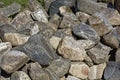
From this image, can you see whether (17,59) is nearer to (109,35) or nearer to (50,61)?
(50,61)

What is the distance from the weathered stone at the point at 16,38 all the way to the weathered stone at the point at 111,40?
1614 mm

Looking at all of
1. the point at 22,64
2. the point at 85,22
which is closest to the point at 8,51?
the point at 22,64

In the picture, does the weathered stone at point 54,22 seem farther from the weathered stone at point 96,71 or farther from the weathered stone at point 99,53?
the weathered stone at point 96,71

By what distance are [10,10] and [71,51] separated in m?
2.30

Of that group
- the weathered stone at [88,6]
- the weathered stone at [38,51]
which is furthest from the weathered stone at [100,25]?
the weathered stone at [38,51]

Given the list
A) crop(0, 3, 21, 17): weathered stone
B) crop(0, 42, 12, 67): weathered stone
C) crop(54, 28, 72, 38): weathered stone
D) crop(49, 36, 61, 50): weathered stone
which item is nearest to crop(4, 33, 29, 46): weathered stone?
crop(0, 42, 12, 67): weathered stone

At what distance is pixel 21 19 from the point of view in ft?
Answer: 28.4

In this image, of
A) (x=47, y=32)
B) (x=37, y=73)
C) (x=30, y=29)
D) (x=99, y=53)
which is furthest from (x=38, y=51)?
(x=99, y=53)

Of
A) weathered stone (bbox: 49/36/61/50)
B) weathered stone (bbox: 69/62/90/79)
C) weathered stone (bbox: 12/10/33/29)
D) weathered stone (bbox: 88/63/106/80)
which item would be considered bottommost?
weathered stone (bbox: 88/63/106/80)

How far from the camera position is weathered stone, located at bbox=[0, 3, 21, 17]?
8984mm

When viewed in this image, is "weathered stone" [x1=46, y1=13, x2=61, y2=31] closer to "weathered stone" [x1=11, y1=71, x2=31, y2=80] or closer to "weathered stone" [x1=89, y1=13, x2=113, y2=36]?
"weathered stone" [x1=89, y1=13, x2=113, y2=36]

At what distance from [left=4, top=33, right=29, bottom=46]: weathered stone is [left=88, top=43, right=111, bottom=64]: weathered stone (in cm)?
133

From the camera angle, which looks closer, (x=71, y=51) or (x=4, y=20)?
(x=71, y=51)

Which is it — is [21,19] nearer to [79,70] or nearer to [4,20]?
[4,20]
